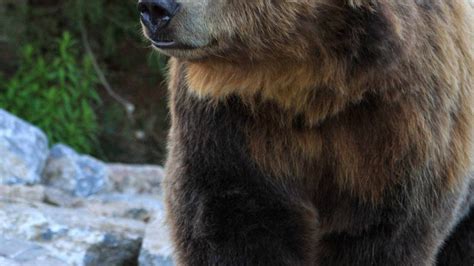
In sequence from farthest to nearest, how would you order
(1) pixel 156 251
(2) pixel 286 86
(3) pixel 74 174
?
(3) pixel 74 174 → (1) pixel 156 251 → (2) pixel 286 86

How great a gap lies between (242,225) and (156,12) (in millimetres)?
964

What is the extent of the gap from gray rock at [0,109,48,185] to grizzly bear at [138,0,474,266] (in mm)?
2156

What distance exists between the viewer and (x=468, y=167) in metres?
4.15

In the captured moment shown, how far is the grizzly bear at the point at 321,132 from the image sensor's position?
11.8 feet

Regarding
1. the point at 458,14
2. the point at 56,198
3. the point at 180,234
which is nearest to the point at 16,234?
the point at 56,198

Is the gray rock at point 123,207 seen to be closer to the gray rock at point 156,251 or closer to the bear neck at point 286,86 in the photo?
the gray rock at point 156,251

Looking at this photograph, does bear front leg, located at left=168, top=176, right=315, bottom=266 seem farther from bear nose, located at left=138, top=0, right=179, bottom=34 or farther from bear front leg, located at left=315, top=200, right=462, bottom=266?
bear nose, located at left=138, top=0, right=179, bottom=34

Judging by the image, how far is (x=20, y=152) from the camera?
247 inches

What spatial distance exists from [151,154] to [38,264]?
5.01 m

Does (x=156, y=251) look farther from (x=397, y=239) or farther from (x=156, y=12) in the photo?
(x=156, y=12)

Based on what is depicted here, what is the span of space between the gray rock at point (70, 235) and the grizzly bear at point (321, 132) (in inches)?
43.3

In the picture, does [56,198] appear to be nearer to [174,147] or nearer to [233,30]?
[174,147]

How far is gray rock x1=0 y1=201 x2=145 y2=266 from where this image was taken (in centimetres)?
512

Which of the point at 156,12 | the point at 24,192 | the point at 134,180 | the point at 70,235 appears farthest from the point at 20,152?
the point at 156,12
